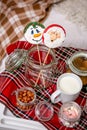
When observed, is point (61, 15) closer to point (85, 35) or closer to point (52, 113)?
point (85, 35)

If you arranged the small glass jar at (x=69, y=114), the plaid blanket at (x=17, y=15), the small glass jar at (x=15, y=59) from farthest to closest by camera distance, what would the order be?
the plaid blanket at (x=17, y=15) → the small glass jar at (x=15, y=59) → the small glass jar at (x=69, y=114)

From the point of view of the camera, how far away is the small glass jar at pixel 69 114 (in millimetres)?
867

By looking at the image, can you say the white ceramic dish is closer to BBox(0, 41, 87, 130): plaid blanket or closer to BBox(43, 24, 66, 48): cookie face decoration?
BBox(0, 41, 87, 130): plaid blanket

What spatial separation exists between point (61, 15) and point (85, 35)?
13 cm

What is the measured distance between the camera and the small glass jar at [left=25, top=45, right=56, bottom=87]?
909 mm

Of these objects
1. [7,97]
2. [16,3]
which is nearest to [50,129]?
[7,97]

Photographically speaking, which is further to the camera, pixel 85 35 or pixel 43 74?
pixel 85 35

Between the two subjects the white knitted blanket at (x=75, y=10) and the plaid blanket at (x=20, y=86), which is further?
the white knitted blanket at (x=75, y=10)

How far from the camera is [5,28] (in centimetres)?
118

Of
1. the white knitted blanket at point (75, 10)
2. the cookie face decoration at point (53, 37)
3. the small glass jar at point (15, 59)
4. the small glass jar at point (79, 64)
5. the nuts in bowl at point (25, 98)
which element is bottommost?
the nuts in bowl at point (25, 98)

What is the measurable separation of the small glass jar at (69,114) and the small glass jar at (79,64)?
8 cm

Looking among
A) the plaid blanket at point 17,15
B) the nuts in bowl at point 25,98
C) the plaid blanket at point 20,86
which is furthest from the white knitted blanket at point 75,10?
the nuts in bowl at point 25,98

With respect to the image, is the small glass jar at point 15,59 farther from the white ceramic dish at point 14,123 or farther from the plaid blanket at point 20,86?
the white ceramic dish at point 14,123

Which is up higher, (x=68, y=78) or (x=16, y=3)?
(x=16, y=3)
